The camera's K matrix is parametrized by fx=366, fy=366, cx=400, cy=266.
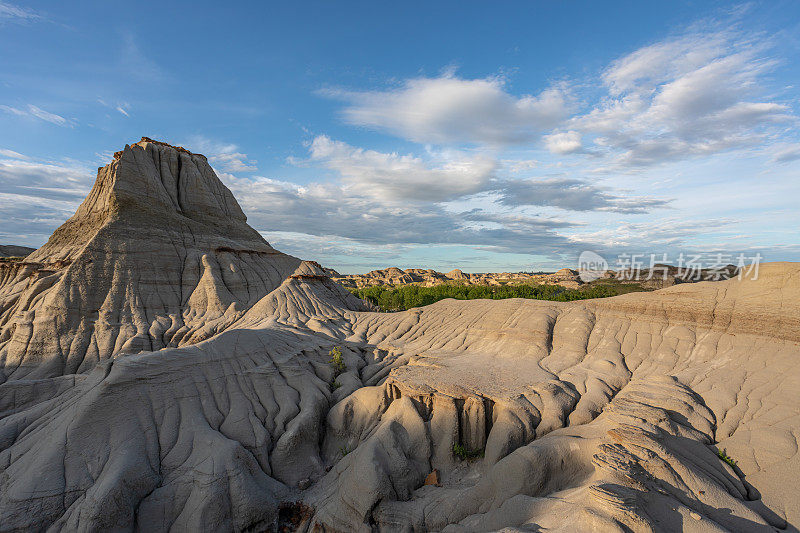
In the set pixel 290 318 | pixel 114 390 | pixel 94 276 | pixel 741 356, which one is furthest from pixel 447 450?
pixel 94 276

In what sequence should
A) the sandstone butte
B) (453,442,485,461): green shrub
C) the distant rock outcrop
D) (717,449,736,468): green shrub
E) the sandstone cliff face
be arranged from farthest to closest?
the distant rock outcrop → the sandstone cliff face → (453,442,485,461): green shrub → (717,449,736,468): green shrub → the sandstone butte

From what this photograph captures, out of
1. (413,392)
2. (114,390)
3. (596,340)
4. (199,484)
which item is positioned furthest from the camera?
(596,340)

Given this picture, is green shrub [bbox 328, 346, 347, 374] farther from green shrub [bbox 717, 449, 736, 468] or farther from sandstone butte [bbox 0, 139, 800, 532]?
green shrub [bbox 717, 449, 736, 468]

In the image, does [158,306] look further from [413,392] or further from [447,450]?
[447,450]

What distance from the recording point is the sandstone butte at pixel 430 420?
466 inches

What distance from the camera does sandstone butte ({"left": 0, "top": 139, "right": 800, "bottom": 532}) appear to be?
1184 cm

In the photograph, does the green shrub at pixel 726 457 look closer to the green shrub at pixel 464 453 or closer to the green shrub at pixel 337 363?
the green shrub at pixel 464 453

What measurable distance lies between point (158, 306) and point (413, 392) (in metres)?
29.6

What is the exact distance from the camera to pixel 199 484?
14125 millimetres

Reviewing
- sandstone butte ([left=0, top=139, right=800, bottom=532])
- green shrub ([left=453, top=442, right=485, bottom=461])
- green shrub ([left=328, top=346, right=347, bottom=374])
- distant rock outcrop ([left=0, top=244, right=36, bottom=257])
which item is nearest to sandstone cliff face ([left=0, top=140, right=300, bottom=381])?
sandstone butte ([left=0, top=139, right=800, bottom=532])

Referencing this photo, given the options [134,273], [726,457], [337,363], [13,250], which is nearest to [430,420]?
[337,363]

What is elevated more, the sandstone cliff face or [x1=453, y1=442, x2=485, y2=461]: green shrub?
the sandstone cliff face

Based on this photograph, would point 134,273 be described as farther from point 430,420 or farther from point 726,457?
point 726,457

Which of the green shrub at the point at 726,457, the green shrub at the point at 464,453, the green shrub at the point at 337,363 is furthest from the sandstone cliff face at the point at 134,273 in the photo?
the green shrub at the point at 726,457
